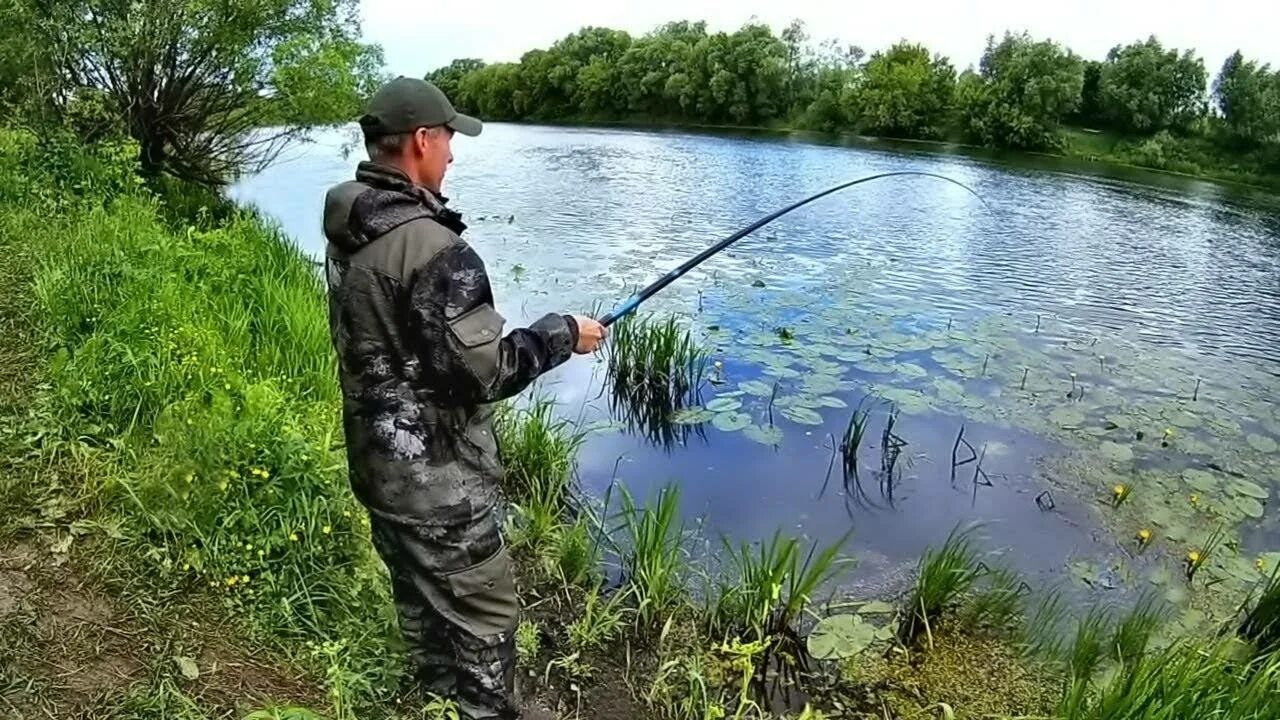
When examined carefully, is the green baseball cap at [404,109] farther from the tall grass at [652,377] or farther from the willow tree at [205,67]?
the willow tree at [205,67]

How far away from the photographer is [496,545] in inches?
112

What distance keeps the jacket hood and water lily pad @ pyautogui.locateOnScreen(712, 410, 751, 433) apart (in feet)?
16.2

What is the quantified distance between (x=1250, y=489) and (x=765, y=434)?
11.8 ft

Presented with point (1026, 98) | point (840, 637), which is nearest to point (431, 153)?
point (840, 637)

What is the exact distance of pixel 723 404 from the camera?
7668 mm

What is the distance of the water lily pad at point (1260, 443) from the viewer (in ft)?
24.1

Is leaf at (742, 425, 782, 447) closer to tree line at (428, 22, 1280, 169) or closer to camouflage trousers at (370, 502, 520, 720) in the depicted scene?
camouflage trousers at (370, 502, 520, 720)

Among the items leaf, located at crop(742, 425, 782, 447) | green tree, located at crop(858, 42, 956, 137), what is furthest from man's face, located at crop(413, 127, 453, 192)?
green tree, located at crop(858, 42, 956, 137)

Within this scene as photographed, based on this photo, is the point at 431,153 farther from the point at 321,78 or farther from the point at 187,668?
the point at 321,78

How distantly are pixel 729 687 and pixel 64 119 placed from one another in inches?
453

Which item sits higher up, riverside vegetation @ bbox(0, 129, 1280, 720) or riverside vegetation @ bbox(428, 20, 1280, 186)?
riverside vegetation @ bbox(428, 20, 1280, 186)

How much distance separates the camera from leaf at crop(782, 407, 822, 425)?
746cm

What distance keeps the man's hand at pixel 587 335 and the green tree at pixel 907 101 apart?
163 ft

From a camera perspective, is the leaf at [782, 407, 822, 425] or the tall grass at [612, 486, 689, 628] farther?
the leaf at [782, 407, 822, 425]
